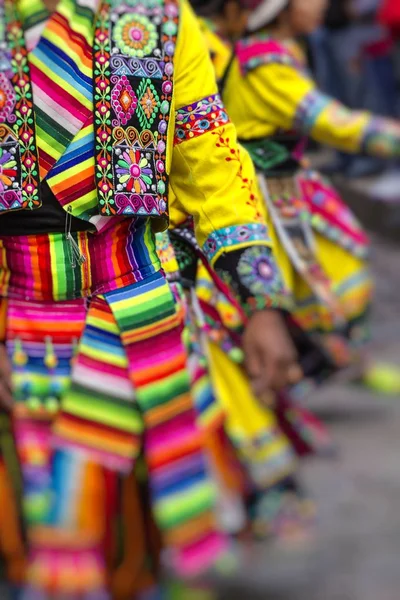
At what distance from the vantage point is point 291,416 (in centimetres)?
416

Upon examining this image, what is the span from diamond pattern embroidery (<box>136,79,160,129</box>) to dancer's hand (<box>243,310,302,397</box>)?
47 cm

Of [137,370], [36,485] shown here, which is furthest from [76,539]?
[137,370]

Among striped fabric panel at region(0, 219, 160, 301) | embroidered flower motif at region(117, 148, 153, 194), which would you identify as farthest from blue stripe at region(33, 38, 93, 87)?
striped fabric panel at region(0, 219, 160, 301)

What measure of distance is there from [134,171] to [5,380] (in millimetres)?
498

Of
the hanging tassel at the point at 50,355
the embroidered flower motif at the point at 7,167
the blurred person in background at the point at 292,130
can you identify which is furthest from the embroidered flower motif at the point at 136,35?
the blurred person in background at the point at 292,130

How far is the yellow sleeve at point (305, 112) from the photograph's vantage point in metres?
3.30

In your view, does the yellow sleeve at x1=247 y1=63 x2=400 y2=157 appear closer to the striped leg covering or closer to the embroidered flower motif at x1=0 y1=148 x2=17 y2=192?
the striped leg covering

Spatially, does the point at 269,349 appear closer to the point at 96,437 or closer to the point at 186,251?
the point at 186,251

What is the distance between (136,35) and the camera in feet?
6.97

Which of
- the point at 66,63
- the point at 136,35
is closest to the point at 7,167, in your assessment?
the point at 66,63

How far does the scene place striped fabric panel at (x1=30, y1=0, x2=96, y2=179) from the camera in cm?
208

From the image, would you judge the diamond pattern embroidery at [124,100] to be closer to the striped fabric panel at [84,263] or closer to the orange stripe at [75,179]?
the orange stripe at [75,179]

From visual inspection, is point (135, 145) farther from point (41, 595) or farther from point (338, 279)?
point (338, 279)

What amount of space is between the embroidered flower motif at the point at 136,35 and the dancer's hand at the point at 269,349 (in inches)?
22.3
